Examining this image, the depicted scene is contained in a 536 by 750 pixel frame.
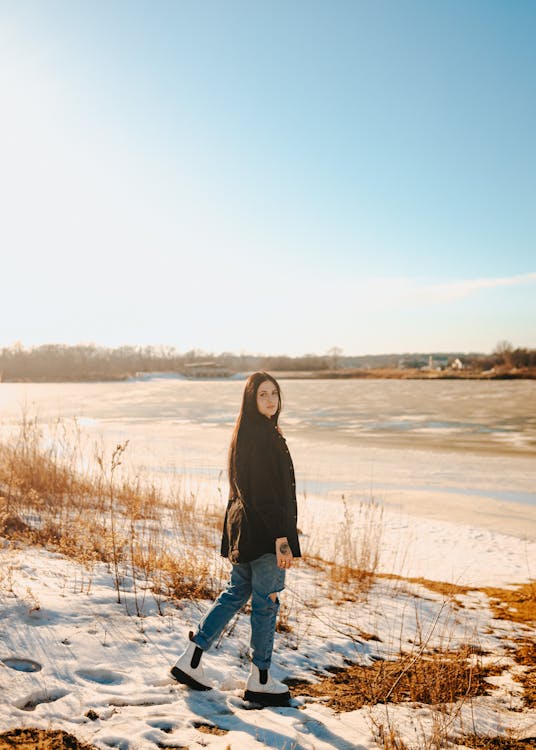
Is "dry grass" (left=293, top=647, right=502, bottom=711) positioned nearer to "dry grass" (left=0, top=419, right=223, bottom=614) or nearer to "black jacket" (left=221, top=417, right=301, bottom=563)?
"black jacket" (left=221, top=417, right=301, bottom=563)

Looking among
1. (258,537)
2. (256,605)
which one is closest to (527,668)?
(256,605)

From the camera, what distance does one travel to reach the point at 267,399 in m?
A: 3.31

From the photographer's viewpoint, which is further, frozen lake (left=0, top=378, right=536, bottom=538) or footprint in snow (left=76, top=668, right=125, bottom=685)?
frozen lake (left=0, top=378, right=536, bottom=538)

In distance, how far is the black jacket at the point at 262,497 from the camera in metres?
3.15

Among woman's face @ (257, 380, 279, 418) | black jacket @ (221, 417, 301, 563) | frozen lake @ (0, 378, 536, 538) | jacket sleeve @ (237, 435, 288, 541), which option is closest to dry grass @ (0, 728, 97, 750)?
black jacket @ (221, 417, 301, 563)

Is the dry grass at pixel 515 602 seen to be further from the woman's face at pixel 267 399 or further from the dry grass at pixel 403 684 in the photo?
the woman's face at pixel 267 399

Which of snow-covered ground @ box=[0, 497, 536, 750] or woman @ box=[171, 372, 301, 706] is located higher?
woman @ box=[171, 372, 301, 706]

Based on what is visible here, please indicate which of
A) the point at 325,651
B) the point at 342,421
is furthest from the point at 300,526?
the point at 342,421

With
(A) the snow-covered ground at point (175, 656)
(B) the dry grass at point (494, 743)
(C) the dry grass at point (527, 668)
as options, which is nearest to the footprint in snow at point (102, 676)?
(A) the snow-covered ground at point (175, 656)

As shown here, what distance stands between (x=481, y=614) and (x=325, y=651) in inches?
80.0

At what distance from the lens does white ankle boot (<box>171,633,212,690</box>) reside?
3.22m

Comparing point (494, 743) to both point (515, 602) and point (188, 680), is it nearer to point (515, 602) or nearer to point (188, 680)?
point (188, 680)

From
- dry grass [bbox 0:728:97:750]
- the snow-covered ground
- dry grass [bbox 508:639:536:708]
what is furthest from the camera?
dry grass [bbox 508:639:536:708]

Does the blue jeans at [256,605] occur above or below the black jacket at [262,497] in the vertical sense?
below
